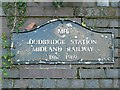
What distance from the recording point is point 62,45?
4.15 metres

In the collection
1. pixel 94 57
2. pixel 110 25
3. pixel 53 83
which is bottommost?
pixel 53 83

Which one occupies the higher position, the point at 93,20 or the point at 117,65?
the point at 93,20

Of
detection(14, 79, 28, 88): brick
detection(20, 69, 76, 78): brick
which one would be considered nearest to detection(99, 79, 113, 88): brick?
detection(20, 69, 76, 78): brick

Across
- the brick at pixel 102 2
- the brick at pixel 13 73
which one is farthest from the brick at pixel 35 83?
the brick at pixel 102 2

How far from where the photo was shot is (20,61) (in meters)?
4.11

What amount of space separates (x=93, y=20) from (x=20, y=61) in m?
0.95

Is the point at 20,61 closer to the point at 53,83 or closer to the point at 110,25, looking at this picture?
the point at 53,83

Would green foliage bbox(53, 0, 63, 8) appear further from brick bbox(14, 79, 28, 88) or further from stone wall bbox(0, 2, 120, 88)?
brick bbox(14, 79, 28, 88)

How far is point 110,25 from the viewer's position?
4.25 m

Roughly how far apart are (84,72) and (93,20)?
0.61m

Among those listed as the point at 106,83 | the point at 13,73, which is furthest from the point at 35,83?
the point at 106,83

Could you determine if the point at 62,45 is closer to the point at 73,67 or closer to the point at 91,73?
the point at 73,67

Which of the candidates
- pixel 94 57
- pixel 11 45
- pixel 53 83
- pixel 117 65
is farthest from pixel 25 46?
pixel 117 65

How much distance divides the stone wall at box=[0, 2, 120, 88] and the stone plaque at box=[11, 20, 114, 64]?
70 mm
